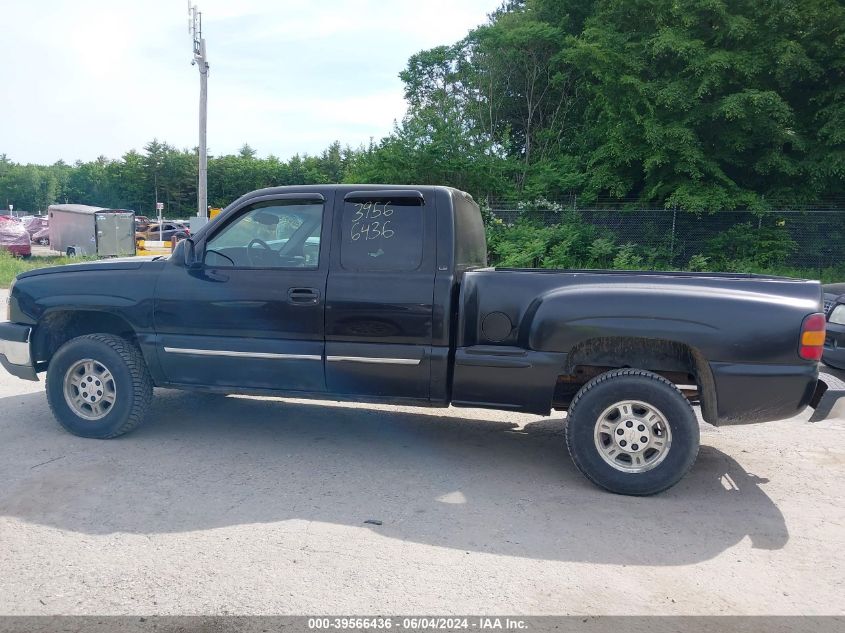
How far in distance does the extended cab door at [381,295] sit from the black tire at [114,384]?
60.8 inches

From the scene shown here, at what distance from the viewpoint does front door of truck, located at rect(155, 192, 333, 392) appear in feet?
16.5

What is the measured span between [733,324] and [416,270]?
2095 millimetres

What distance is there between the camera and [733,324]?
428 cm

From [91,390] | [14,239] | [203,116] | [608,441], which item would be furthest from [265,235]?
[14,239]

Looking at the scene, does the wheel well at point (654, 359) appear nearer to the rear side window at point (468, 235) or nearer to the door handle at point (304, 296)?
the rear side window at point (468, 235)

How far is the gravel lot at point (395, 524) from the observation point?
321cm

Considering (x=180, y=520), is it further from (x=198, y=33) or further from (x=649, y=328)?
(x=198, y=33)

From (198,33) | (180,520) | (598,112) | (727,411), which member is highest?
(198,33)

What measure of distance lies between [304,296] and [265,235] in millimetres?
657

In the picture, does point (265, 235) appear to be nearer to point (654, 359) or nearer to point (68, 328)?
point (68, 328)

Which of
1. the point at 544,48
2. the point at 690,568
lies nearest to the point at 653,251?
the point at 544,48

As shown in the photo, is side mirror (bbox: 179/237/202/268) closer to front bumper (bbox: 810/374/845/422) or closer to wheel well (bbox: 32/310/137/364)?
wheel well (bbox: 32/310/137/364)

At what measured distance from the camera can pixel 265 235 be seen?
5.28m

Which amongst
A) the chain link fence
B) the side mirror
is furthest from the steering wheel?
the chain link fence
